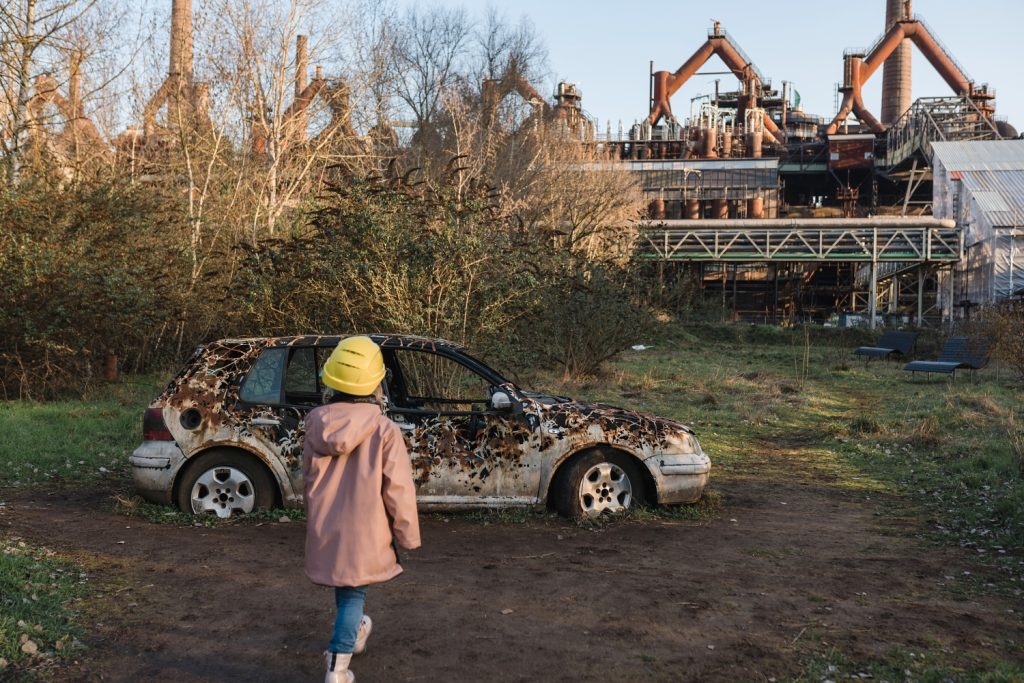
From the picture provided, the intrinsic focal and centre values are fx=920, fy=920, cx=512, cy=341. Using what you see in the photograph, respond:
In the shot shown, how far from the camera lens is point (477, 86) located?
41844 millimetres

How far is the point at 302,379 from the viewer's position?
8.13 m

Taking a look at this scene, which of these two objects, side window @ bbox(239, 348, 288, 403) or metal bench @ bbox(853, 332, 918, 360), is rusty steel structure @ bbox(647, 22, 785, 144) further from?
side window @ bbox(239, 348, 288, 403)

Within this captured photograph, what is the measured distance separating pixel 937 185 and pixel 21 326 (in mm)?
48576

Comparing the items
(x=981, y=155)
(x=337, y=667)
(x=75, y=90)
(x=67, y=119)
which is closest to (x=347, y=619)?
(x=337, y=667)


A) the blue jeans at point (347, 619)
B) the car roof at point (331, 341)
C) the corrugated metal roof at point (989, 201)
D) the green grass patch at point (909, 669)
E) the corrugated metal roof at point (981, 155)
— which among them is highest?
the corrugated metal roof at point (981, 155)

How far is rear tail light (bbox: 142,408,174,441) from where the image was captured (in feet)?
23.3

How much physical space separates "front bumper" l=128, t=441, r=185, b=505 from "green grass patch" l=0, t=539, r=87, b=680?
1.07 m

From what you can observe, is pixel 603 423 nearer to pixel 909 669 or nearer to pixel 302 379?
pixel 302 379

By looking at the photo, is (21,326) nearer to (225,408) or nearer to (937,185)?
(225,408)

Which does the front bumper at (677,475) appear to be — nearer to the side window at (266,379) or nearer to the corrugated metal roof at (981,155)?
the side window at (266,379)

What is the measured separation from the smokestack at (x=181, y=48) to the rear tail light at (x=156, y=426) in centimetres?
1722

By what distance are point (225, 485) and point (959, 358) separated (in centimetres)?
1718

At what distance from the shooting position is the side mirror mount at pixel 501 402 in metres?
6.89

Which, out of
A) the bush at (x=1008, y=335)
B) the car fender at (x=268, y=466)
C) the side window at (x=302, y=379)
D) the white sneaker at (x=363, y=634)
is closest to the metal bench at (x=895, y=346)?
the bush at (x=1008, y=335)
